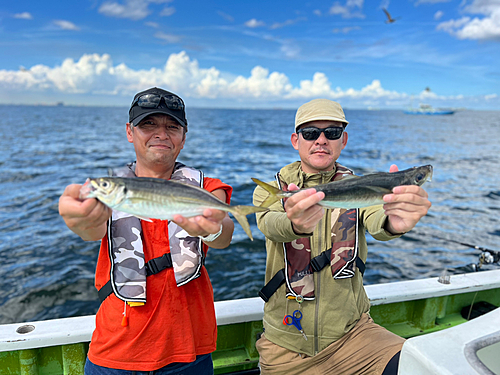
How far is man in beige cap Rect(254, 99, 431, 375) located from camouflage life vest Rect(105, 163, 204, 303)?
0.77 metres

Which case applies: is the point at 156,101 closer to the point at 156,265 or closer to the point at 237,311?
the point at 156,265

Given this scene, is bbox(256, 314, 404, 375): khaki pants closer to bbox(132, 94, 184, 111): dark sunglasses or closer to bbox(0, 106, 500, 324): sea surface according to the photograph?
bbox(132, 94, 184, 111): dark sunglasses

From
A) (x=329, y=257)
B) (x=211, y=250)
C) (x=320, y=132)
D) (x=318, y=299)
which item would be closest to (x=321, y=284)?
(x=318, y=299)

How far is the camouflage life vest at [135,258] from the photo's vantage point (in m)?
2.83

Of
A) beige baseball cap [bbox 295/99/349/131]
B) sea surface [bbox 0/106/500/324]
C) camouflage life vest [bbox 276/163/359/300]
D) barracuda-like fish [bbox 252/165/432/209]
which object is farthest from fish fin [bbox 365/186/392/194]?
sea surface [bbox 0/106/500/324]

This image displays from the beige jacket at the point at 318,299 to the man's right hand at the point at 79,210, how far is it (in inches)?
58.4

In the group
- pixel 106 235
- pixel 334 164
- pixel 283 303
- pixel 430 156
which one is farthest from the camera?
pixel 430 156

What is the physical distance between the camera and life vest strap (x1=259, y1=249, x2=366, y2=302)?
338 cm

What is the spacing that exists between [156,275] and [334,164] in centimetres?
218

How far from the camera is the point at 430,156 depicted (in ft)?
94.7

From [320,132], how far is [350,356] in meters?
2.21

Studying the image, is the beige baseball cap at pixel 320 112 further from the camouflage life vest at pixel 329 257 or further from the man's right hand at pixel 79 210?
the man's right hand at pixel 79 210

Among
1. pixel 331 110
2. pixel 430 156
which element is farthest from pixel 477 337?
pixel 430 156

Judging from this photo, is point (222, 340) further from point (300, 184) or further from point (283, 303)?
point (300, 184)
